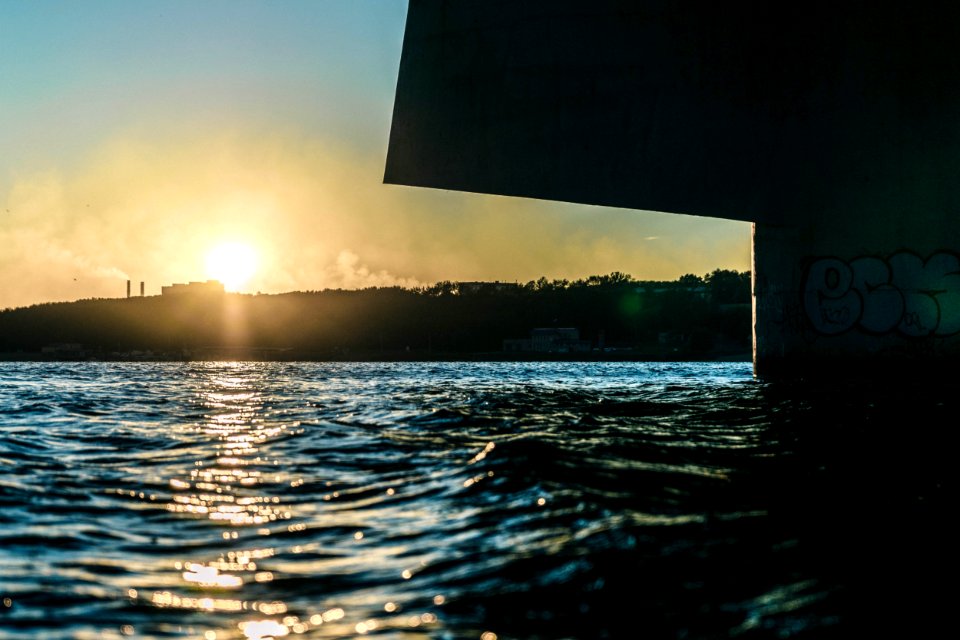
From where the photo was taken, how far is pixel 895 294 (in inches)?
990

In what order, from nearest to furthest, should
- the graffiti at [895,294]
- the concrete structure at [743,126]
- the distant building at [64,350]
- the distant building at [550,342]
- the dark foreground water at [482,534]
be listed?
1. the dark foreground water at [482,534]
2. the concrete structure at [743,126]
3. the graffiti at [895,294]
4. the distant building at [64,350]
5. the distant building at [550,342]

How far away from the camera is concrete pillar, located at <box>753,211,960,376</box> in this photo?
982 inches

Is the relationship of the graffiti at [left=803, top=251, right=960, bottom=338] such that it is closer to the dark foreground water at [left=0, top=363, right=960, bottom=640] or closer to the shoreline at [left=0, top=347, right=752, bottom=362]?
the dark foreground water at [left=0, top=363, right=960, bottom=640]

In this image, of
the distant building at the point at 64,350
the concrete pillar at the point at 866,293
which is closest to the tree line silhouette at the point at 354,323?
the distant building at the point at 64,350

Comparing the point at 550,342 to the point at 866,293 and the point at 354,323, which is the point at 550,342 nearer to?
the point at 354,323

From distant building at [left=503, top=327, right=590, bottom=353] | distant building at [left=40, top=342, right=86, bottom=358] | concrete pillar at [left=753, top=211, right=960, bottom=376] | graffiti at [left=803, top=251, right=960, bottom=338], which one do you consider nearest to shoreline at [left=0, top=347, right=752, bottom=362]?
distant building at [left=40, top=342, right=86, bottom=358]

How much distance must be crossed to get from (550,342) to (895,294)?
484ft

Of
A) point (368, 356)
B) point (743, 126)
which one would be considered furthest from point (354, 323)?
point (743, 126)

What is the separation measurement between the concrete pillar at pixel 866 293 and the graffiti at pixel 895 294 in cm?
3

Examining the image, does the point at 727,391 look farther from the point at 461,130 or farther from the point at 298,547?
the point at 298,547

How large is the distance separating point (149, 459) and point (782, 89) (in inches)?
771

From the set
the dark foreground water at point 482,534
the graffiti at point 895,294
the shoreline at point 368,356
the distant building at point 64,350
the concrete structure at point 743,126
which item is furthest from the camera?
the distant building at point 64,350

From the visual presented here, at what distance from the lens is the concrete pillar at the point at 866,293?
81.8 feet

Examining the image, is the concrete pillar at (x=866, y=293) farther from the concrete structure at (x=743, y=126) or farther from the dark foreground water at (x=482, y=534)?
the dark foreground water at (x=482, y=534)
